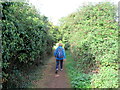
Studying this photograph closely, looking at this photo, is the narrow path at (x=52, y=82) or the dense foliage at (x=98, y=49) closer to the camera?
the dense foliage at (x=98, y=49)

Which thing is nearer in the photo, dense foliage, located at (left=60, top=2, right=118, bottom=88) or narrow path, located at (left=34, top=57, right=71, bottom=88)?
dense foliage, located at (left=60, top=2, right=118, bottom=88)

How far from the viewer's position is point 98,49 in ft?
16.1

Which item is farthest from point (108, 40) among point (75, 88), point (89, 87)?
point (75, 88)

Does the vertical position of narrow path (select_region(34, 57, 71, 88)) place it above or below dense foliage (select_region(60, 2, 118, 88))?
below

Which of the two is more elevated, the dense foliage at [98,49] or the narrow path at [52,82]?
the dense foliage at [98,49]

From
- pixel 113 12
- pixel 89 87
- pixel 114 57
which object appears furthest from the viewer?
pixel 113 12

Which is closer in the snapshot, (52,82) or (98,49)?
(98,49)

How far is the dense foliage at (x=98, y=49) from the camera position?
14.1 ft

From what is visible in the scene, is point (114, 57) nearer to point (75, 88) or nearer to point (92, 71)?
point (92, 71)

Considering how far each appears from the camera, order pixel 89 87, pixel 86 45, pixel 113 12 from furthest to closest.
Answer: pixel 113 12
pixel 86 45
pixel 89 87

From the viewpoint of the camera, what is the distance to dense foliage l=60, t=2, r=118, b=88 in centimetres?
429

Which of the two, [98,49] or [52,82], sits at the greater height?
[98,49]

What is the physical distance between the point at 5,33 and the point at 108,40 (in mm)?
4070

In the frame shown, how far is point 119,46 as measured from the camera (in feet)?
15.0
